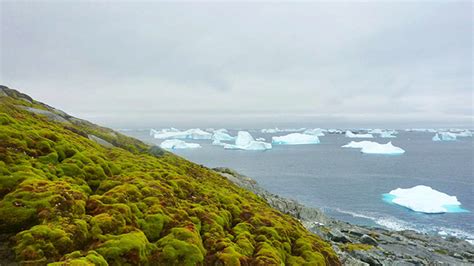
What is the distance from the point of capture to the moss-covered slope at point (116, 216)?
36.4ft

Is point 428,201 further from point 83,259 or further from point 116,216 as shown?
point 83,259

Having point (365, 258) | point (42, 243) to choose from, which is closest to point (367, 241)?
point (365, 258)

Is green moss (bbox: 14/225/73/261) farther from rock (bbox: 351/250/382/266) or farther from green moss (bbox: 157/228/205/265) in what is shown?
rock (bbox: 351/250/382/266)

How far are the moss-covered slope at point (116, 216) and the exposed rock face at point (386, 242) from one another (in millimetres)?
16252

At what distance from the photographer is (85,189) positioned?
15016mm

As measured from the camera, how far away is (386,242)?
143ft

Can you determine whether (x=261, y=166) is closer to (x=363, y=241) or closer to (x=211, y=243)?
(x=363, y=241)

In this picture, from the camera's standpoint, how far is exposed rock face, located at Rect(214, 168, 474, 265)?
3375 cm

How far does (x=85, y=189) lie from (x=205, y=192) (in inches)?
280

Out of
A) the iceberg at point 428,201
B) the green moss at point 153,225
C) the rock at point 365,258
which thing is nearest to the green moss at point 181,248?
the green moss at point 153,225

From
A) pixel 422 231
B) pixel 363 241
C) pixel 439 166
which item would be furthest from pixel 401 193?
pixel 439 166

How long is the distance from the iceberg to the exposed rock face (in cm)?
1760

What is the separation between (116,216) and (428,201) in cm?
7405

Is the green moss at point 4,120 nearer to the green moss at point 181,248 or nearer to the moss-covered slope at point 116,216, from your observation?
the moss-covered slope at point 116,216
